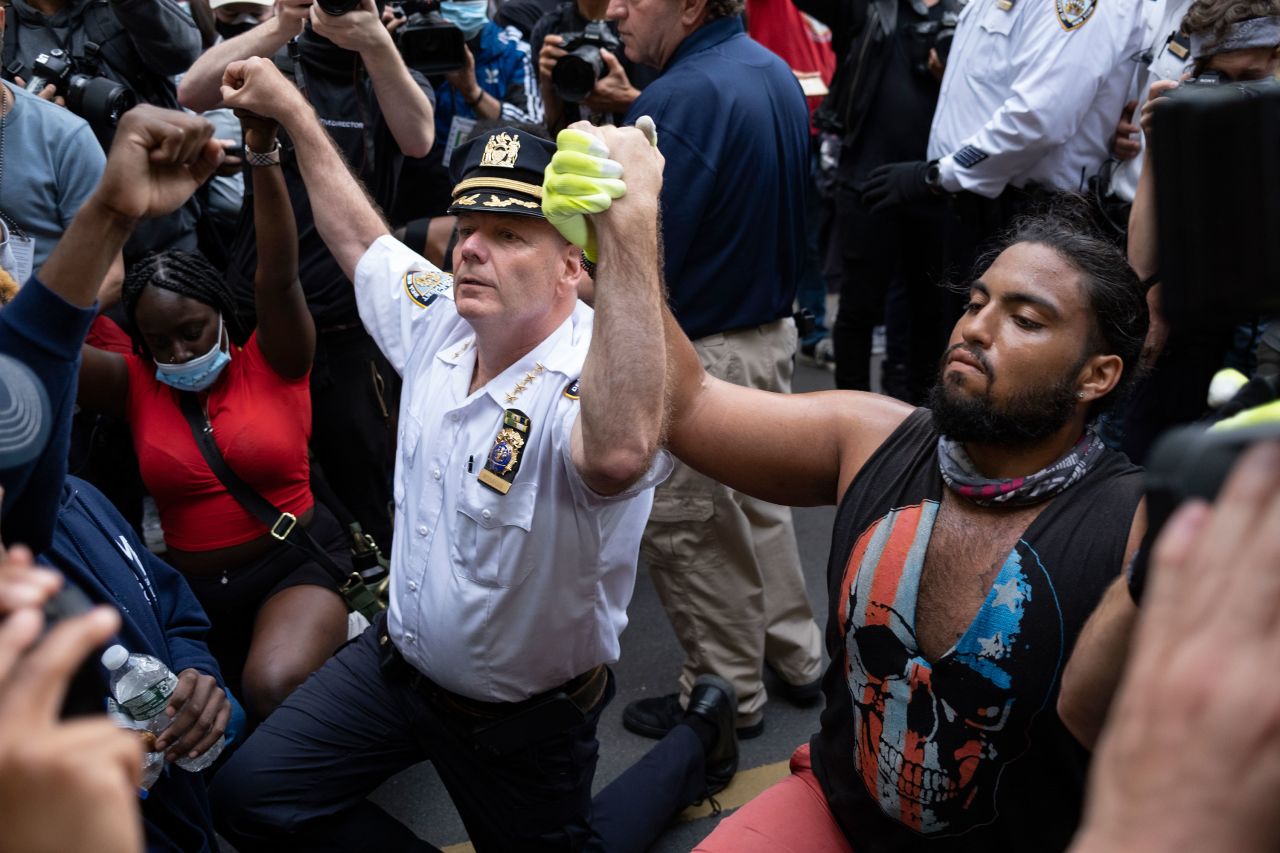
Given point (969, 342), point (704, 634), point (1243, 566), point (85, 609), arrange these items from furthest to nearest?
point (704, 634)
point (969, 342)
point (85, 609)
point (1243, 566)

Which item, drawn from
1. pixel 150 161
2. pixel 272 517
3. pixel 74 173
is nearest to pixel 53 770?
pixel 150 161

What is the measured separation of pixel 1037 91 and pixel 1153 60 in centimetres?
35

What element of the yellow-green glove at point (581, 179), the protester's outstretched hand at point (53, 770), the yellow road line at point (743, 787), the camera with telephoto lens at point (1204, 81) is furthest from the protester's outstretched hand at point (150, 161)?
the camera with telephoto lens at point (1204, 81)

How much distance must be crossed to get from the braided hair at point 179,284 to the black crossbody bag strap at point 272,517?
290 millimetres

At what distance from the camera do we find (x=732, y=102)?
335cm

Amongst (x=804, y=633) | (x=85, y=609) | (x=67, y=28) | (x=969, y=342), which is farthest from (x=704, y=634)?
(x=67, y=28)

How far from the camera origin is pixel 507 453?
2434 millimetres

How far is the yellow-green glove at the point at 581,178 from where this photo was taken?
203 cm

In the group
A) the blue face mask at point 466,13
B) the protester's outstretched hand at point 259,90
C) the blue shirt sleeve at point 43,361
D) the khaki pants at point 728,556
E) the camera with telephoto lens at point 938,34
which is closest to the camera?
the blue shirt sleeve at point 43,361

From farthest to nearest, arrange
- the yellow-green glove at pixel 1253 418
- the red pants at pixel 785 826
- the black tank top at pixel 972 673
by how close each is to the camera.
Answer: the red pants at pixel 785 826 → the black tank top at pixel 972 673 → the yellow-green glove at pixel 1253 418

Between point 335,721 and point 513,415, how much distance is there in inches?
32.7

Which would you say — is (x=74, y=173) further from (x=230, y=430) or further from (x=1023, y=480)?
(x=1023, y=480)

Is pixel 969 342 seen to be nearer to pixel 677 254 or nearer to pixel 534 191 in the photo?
pixel 534 191

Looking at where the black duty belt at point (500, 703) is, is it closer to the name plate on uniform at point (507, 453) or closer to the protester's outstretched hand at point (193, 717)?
the protester's outstretched hand at point (193, 717)
